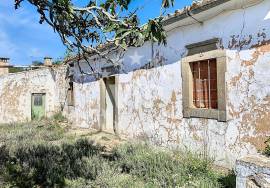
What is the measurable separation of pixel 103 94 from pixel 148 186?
7485 mm

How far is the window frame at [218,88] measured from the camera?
6.44 metres

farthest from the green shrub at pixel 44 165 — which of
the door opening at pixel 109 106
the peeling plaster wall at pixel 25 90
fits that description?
the peeling plaster wall at pixel 25 90

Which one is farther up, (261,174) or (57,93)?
(57,93)

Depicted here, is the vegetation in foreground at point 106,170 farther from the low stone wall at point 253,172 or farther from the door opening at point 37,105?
the door opening at point 37,105

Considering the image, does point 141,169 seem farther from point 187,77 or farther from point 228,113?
point 187,77

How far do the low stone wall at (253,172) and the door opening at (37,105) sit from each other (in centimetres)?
1455

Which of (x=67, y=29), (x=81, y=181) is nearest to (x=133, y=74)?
(x=81, y=181)

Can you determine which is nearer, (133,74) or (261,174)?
(261,174)

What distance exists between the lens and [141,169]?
5.79 metres

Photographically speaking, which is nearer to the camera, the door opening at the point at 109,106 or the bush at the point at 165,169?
the bush at the point at 165,169

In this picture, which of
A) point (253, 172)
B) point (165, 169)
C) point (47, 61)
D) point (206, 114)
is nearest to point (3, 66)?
point (47, 61)

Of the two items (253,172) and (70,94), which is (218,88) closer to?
(253,172)

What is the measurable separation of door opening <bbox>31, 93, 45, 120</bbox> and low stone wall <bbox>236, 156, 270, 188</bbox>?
14555 millimetres

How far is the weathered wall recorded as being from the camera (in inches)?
226
